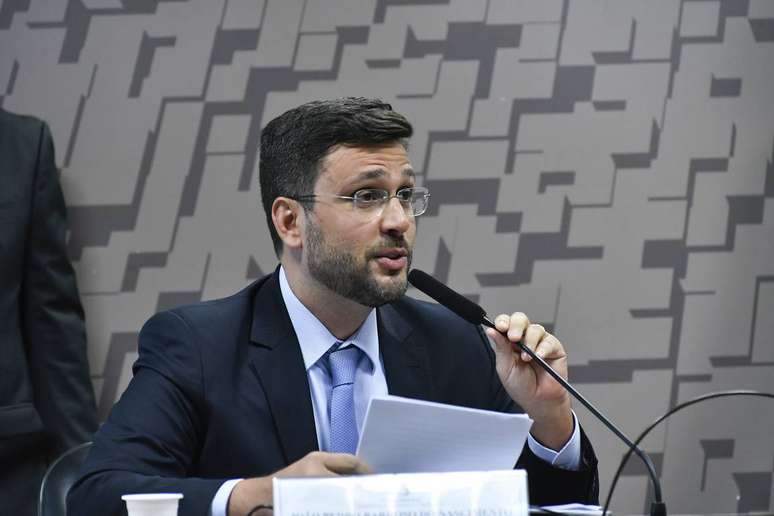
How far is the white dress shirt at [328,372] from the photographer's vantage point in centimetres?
196

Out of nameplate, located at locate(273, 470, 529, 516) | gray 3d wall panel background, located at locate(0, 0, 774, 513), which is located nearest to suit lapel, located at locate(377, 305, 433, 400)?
nameplate, located at locate(273, 470, 529, 516)

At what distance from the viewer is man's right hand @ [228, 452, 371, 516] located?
58.2 inches

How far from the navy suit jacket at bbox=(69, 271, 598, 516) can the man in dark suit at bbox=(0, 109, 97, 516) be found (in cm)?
105

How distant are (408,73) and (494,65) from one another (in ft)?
0.83

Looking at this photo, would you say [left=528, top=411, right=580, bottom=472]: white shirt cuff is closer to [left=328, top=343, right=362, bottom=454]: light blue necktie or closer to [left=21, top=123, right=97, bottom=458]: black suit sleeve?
[left=328, top=343, right=362, bottom=454]: light blue necktie

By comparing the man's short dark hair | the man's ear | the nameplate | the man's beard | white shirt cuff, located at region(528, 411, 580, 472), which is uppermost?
the man's short dark hair

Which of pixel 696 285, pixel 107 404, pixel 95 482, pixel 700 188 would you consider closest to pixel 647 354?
pixel 696 285

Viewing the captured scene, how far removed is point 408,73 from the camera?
3.29 meters

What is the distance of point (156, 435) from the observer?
1886mm

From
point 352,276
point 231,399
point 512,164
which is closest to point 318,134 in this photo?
point 352,276

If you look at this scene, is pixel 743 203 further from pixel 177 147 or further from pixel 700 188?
pixel 177 147

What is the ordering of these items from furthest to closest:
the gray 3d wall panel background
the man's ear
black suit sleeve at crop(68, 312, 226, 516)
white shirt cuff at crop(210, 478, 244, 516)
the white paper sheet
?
1. the gray 3d wall panel background
2. the man's ear
3. black suit sleeve at crop(68, 312, 226, 516)
4. white shirt cuff at crop(210, 478, 244, 516)
5. the white paper sheet

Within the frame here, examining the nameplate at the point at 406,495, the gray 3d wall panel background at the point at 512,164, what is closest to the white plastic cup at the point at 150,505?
the nameplate at the point at 406,495

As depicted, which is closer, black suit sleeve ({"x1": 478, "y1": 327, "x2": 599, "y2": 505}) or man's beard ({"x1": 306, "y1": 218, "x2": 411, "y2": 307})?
black suit sleeve ({"x1": 478, "y1": 327, "x2": 599, "y2": 505})
